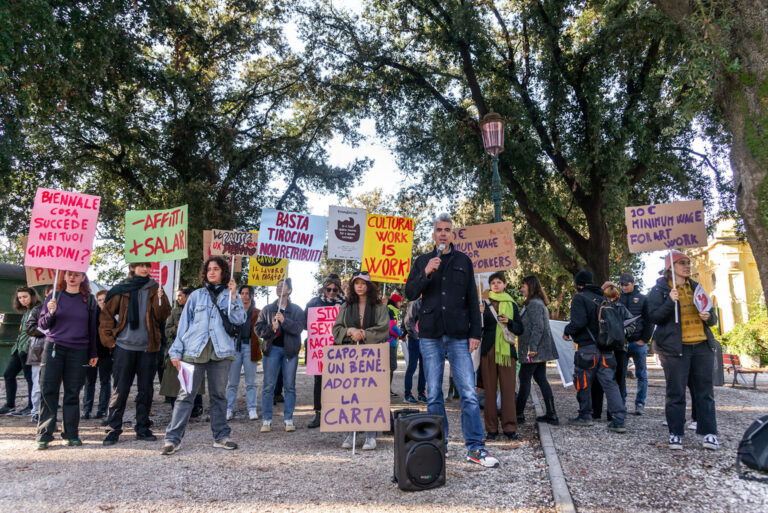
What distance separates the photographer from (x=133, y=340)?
6445 mm

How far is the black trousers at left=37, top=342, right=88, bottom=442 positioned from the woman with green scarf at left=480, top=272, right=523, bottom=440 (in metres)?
4.82

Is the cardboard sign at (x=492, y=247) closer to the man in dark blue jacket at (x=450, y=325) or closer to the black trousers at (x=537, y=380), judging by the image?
the black trousers at (x=537, y=380)

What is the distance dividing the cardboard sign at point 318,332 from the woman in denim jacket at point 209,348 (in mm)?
1475

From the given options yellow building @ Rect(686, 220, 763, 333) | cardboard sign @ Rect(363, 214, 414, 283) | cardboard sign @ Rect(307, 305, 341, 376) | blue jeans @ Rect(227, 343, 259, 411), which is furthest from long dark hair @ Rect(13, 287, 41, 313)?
yellow building @ Rect(686, 220, 763, 333)

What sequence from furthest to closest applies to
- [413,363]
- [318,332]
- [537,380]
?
[413,363] → [318,332] → [537,380]

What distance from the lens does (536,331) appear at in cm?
688

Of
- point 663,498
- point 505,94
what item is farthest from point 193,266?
point 663,498

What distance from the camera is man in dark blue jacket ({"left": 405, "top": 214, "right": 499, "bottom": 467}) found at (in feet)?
16.3

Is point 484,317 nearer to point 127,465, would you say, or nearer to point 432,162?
point 127,465

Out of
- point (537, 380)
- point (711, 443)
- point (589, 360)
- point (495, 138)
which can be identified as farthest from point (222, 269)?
point (495, 138)

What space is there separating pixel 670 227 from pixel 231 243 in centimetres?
817

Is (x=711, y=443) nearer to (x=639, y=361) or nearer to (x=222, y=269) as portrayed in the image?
(x=639, y=361)

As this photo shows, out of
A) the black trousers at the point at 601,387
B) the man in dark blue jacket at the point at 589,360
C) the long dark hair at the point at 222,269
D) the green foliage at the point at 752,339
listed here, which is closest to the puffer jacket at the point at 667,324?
the man in dark blue jacket at the point at 589,360

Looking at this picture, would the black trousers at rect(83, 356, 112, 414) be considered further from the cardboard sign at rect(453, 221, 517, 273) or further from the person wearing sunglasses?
the cardboard sign at rect(453, 221, 517, 273)
